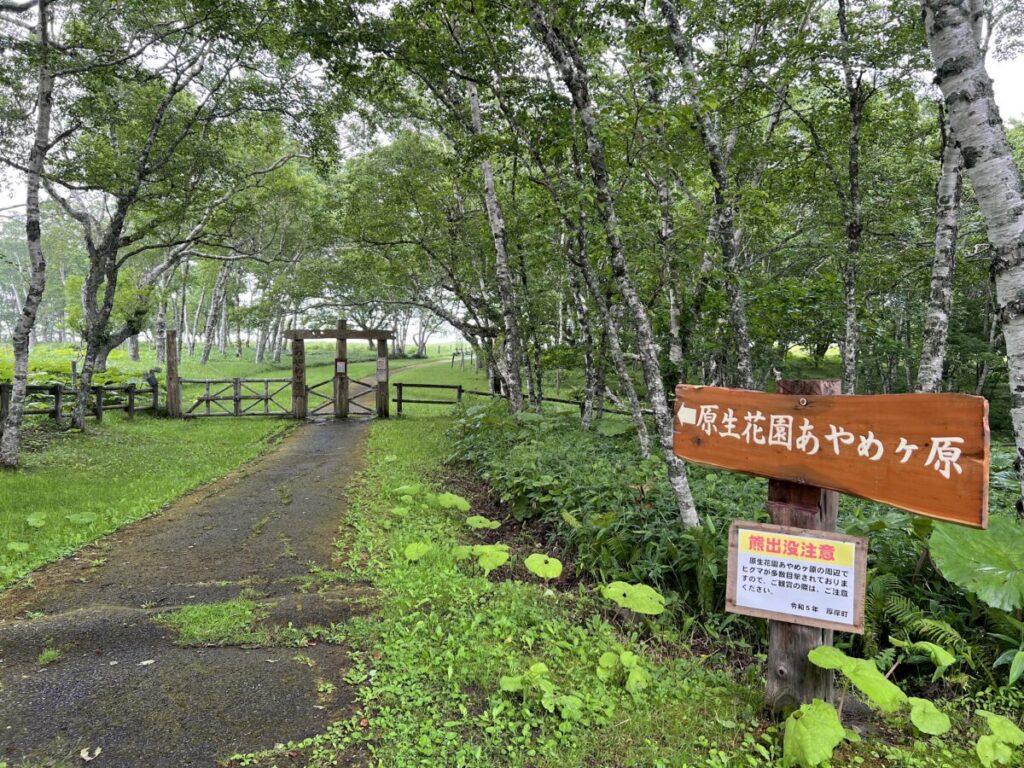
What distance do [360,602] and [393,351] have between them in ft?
148

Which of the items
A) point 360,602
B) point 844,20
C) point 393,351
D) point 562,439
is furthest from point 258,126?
point 393,351

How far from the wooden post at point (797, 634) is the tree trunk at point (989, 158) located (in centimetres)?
119

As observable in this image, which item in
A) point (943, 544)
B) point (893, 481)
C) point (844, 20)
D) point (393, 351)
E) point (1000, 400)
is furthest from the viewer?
point (393, 351)

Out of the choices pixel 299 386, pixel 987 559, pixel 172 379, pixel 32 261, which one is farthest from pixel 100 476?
pixel 987 559

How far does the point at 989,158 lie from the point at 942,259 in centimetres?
435

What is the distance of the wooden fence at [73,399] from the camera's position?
11321 millimetres

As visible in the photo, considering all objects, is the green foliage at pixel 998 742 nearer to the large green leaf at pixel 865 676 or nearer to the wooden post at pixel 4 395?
the large green leaf at pixel 865 676

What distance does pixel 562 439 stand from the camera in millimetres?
8391

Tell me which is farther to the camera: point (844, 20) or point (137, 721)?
point (844, 20)

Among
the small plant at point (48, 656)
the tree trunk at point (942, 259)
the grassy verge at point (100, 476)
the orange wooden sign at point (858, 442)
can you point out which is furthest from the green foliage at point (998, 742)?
the grassy verge at point (100, 476)

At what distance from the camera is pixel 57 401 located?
1156 centimetres

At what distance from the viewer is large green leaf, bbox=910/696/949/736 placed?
2252mm

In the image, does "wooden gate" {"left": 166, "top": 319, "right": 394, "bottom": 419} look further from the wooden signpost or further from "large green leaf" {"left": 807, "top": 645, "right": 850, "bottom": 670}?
"large green leaf" {"left": 807, "top": 645, "right": 850, "bottom": 670}

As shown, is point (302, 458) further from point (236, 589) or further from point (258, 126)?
point (258, 126)
